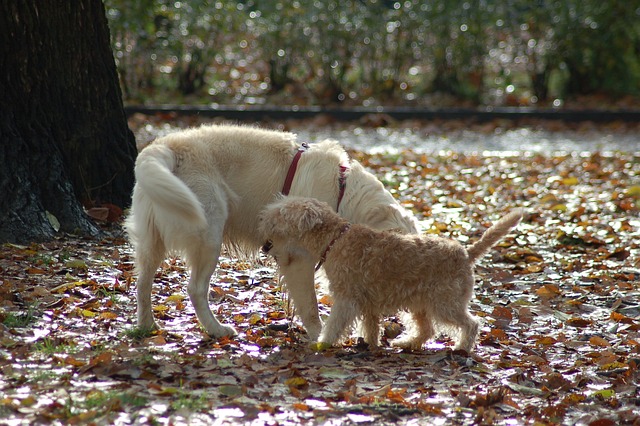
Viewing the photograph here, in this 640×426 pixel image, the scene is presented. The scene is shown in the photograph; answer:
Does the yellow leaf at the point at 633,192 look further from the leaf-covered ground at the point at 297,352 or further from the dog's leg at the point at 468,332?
the dog's leg at the point at 468,332

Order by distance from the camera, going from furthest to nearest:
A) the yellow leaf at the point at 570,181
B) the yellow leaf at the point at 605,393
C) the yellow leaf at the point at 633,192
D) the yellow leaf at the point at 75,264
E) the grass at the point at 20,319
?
the yellow leaf at the point at 570,181 → the yellow leaf at the point at 633,192 → the yellow leaf at the point at 75,264 → the grass at the point at 20,319 → the yellow leaf at the point at 605,393

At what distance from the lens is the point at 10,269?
590cm

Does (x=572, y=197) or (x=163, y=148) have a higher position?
(x=163, y=148)

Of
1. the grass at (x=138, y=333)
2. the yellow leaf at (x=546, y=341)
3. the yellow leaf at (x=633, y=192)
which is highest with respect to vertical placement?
the yellow leaf at (x=633, y=192)

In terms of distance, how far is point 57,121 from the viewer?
727cm

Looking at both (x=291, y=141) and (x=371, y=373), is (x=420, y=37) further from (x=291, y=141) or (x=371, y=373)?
(x=371, y=373)

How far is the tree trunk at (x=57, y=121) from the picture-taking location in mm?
6668

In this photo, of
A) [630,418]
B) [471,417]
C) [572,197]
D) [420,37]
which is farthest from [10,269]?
[420,37]

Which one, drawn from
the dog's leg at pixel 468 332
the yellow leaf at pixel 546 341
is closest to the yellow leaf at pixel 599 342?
the yellow leaf at pixel 546 341

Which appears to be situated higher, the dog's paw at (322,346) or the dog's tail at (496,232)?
the dog's tail at (496,232)

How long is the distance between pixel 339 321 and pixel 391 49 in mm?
11445

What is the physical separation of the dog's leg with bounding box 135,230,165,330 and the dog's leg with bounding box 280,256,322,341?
29.4 inches

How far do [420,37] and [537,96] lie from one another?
2.36 m

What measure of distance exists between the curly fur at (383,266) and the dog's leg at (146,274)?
2.07 ft
